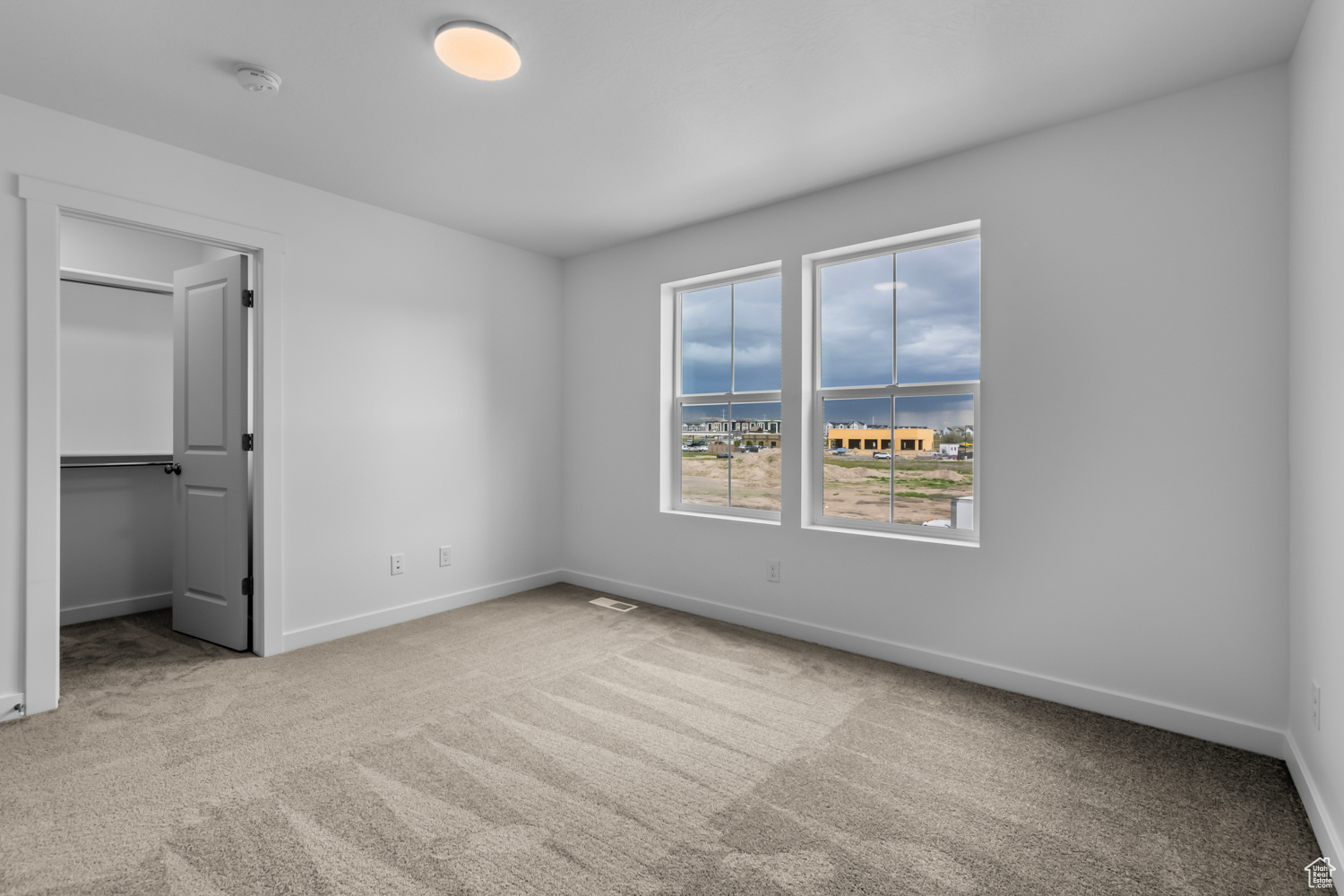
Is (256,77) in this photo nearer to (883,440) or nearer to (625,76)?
(625,76)

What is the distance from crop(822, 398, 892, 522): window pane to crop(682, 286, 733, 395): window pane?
0.85m

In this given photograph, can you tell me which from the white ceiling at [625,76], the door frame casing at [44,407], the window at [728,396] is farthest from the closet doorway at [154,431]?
the window at [728,396]

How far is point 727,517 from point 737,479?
0.26m

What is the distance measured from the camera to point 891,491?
3455 millimetres

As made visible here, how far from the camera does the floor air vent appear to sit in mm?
4266

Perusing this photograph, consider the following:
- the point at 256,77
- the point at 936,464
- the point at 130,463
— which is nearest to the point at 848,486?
the point at 936,464

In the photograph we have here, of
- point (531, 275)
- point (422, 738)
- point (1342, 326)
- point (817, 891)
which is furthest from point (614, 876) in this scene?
point (531, 275)

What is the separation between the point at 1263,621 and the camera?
235cm

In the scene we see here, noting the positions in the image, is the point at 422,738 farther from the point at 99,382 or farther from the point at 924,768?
the point at 99,382

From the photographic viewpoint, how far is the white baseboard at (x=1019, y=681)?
7.86 feet

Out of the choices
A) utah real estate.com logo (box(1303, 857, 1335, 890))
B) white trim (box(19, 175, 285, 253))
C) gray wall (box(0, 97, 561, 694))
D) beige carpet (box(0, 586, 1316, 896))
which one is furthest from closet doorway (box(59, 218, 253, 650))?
utah real estate.com logo (box(1303, 857, 1335, 890))

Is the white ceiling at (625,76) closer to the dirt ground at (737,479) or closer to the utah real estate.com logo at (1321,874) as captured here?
the dirt ground at (737,479)

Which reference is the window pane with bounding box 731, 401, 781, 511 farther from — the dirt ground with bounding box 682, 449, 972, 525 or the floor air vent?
the floor air vent

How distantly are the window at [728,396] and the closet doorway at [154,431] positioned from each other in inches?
103
